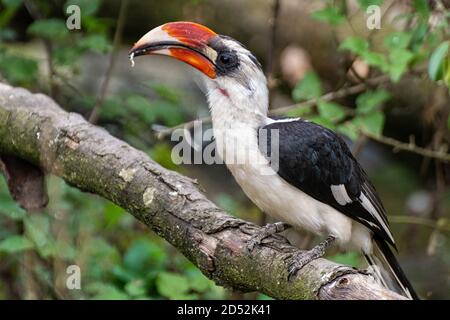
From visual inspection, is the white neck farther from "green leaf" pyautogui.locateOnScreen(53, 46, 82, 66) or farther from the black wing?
"green leaf" pyautogui.locateOnScreen(53, 46, 82, 66)

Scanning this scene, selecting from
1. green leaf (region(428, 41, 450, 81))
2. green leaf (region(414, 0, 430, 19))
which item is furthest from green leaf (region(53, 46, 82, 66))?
green leaf (region(428, 41, 450, 81))

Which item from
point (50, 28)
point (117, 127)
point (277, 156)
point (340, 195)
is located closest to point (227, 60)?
point (277, 156)

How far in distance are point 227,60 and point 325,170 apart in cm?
56

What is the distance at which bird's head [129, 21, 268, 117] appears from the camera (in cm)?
297

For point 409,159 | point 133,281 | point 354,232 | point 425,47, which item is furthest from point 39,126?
point 409,159

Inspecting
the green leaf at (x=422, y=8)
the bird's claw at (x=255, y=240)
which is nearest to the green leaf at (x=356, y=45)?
the green leaf at (x=422, y=8)

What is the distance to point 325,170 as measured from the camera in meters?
2.92

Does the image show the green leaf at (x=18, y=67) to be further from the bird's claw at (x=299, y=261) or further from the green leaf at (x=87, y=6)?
the bird's claw at (x=299, y=261)

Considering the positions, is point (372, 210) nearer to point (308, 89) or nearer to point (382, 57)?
point (382, 57)

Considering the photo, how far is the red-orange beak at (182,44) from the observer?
9.67ft

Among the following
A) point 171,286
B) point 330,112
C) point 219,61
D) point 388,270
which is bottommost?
point 171,286

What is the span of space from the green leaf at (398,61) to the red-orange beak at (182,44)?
81 cm

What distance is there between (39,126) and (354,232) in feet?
4.25

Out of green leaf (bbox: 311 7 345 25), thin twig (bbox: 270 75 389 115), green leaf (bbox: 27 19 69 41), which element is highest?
green leaf (bbox: 311 7 345 25)
